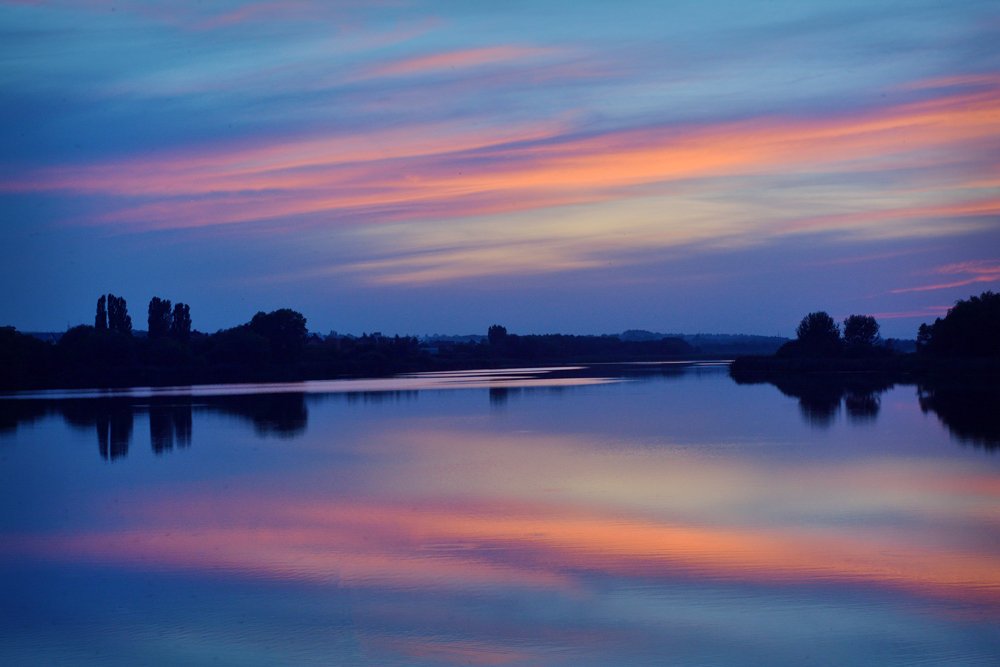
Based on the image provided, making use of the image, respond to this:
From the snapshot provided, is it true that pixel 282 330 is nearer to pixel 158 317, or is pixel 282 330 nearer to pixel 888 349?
pixel 158 317

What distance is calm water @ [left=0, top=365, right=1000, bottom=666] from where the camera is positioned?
4918 millimetres

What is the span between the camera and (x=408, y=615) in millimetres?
5355

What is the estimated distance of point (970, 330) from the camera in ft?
112

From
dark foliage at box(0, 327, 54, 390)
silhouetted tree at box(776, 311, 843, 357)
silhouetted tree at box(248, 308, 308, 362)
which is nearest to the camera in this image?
dark foliage at box(0, 327, 54, 390)

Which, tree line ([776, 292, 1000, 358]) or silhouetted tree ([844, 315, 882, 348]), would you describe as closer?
tree line ([776, 292, 1000, 358])

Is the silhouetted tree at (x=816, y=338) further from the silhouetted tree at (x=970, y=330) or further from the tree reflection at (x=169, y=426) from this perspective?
the tree reflection at (x=169, y=426)

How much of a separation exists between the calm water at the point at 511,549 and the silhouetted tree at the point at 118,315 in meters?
47.6

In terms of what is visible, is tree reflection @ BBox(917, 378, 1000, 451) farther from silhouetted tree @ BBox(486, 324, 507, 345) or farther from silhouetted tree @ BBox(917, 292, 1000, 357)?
silhouetted tree @ BBox(486, 324, 507, 345)

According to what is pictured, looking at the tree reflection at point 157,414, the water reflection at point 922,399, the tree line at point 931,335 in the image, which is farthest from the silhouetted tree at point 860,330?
the tree reflection at point 157,414

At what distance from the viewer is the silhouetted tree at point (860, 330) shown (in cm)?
4653

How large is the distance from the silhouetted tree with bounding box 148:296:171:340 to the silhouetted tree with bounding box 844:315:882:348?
146ft

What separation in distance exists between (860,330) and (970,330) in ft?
41.1

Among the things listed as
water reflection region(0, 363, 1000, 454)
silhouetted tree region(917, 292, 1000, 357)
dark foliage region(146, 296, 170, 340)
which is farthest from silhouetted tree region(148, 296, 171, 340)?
silhouetted tree region(917, 292, 1000, 357)

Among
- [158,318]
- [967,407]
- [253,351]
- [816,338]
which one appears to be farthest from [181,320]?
[967,407]
